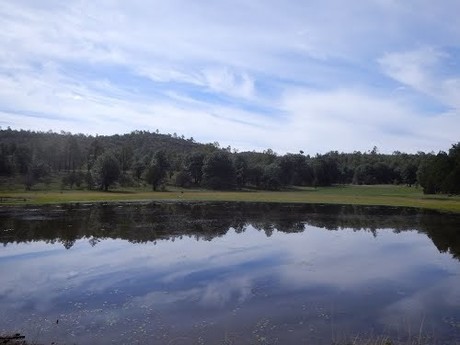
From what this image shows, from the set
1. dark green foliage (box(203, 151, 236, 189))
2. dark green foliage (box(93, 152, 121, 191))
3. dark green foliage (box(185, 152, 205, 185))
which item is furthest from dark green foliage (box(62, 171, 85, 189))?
dark green foliage (box(203, 151, 236, 189))

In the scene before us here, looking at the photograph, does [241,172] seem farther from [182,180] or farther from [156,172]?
[156,172]

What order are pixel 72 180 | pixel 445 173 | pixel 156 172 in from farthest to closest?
pixel 156 172 < pixel 72 180 < pixel 445 173

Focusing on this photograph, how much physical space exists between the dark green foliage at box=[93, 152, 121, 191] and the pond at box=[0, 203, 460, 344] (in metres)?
58.9

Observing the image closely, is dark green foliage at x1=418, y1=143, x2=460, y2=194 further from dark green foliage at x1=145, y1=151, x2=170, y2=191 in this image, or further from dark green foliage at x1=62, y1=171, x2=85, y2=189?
dark green foliage at x1=62, y1=171, x2=85, y2=189

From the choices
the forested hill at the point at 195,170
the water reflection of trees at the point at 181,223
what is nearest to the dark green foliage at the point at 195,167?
the forested hill at the point at 195,170

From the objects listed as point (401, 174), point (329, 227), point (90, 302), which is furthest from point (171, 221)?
point (401, 174)

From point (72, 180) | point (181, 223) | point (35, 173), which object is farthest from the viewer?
point (35, 173)

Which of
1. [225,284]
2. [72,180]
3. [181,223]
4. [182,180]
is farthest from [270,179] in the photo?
[225,284]

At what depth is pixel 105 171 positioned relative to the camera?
108 m

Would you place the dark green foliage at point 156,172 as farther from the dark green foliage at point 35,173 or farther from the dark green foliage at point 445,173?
the dark green foliage at point 445,173

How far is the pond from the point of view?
56.3 ft

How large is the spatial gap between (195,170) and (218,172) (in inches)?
257

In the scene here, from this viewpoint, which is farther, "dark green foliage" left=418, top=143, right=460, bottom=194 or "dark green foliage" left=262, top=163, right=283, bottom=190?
"dark green foliage" left=262, top=163, right=283, bottom=190

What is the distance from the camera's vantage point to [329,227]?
51.5m
